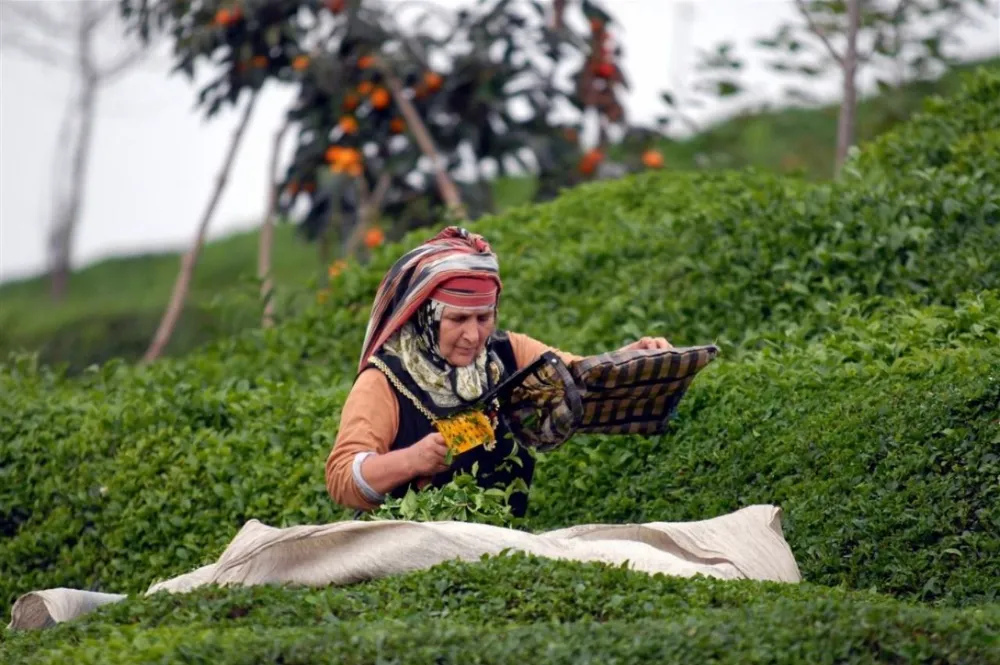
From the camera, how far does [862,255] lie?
7578mm

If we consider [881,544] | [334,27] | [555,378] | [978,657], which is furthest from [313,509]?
[334,27]

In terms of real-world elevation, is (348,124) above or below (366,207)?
above

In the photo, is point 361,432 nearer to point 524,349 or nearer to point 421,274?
point 421,274

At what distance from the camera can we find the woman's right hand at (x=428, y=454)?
513 centimetres

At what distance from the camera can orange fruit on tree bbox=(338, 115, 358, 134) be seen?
1023cm

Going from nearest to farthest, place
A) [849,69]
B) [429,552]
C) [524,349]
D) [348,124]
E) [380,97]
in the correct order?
[429,552]
[524,349]
[849,69]
[380,97]
[348,124]

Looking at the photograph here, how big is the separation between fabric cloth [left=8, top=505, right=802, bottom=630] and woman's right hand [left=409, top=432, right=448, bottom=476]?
0.66 feet

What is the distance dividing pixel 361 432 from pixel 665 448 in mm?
1576

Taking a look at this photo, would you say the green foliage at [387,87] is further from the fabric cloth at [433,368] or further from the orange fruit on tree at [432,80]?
the fabric cloth at [433,368]

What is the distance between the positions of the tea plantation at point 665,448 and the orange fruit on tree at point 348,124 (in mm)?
1348

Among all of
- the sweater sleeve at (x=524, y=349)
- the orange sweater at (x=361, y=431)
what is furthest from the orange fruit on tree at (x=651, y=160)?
the orange sweater at (x=361, y=431)

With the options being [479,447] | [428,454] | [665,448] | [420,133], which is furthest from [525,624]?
[420,133]

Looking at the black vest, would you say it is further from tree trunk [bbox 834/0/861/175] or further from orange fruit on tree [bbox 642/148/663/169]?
orange fruit on tree [bbox 642/148/663/169]

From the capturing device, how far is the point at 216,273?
57.2ft
